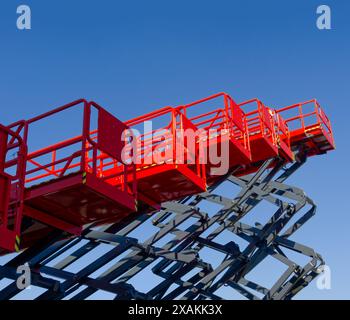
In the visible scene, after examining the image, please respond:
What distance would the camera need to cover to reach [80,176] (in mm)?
9078

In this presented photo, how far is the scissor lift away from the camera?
374 inches

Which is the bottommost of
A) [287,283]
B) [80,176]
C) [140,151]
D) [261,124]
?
[287,283]

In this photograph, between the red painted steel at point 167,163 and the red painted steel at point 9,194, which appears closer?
the red painted steel at point 9,194

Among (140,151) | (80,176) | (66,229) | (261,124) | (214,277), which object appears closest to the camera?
(80,176)

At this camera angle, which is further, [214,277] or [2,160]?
[214,277]

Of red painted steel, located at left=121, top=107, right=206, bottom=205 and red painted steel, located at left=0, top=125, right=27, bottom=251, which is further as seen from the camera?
red painted steel, located at left=121, top=107, right=206, bottom=205

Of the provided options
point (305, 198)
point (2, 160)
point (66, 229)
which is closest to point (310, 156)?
point (305, 198)

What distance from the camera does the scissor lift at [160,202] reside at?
951 cm

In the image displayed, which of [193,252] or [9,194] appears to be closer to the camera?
[9,194]

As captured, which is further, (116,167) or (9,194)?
Answer: (116,167)

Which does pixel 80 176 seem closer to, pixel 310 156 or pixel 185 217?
pixel 185 217

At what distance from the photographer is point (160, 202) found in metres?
12.3

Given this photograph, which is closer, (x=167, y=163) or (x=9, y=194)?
(x=9, y=194)

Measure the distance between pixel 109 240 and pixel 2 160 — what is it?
17.4ft
